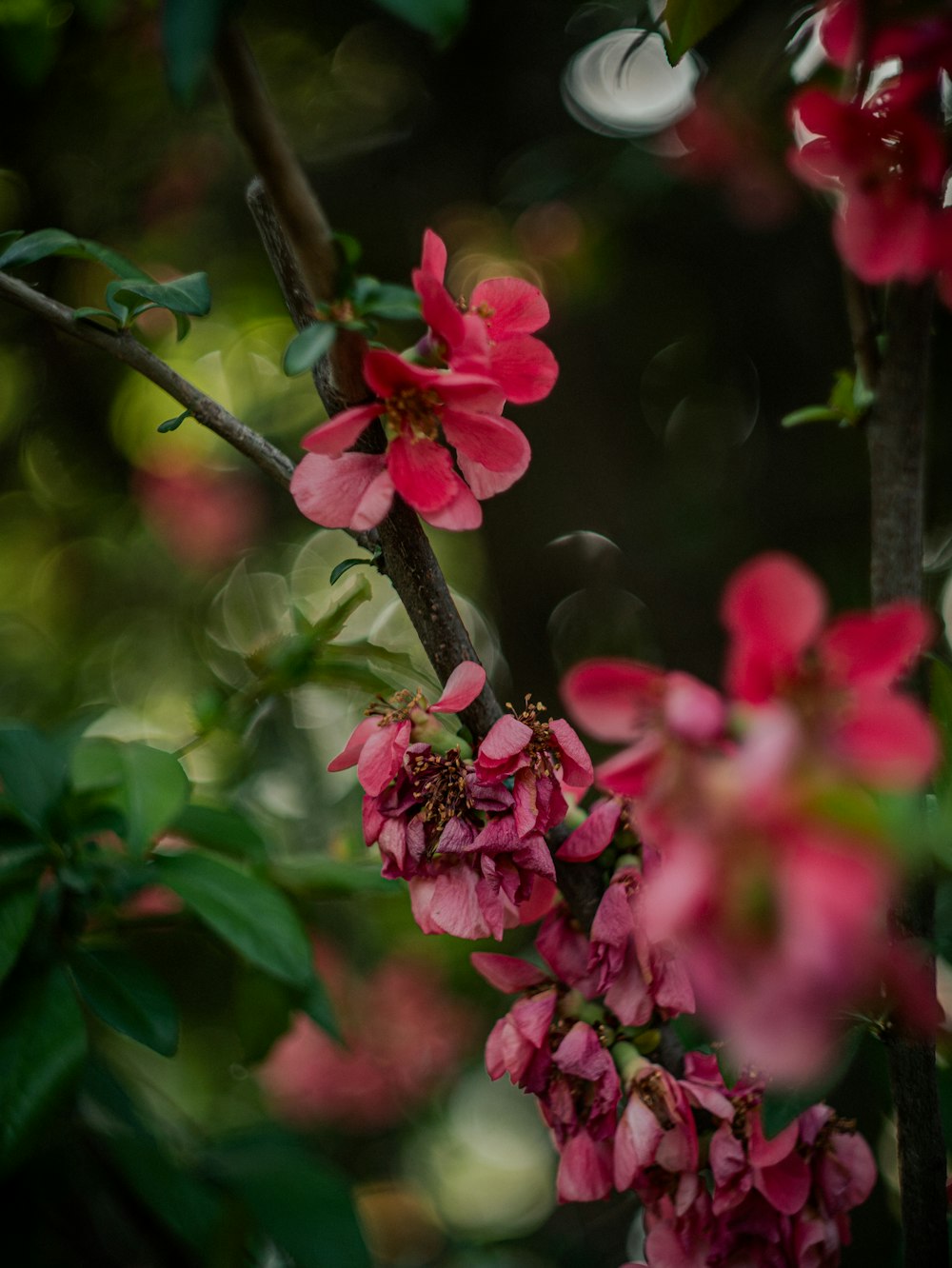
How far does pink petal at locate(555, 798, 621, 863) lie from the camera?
642 millimetres

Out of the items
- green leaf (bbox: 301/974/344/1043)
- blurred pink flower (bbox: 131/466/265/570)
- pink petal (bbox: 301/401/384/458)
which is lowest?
blurred pink flower (bbox: 131/466/265/570)

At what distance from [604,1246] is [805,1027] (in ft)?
5.08

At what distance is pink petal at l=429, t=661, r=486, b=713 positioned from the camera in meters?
0.59

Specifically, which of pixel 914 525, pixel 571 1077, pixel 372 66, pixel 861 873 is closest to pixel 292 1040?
pixel 571 1077

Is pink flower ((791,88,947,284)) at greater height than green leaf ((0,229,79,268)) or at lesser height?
lesser

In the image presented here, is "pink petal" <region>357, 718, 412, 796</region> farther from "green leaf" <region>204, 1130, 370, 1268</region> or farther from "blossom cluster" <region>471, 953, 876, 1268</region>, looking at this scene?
"green leaf" <region>204, 1130, 370, 1268</region>

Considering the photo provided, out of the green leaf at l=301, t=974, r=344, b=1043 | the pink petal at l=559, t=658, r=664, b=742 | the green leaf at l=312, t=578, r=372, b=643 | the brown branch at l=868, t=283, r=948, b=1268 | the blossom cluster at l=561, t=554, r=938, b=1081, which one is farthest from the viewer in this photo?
the green leaf at l=301, t=974, r=344, b=1043

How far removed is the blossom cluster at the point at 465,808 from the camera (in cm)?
59

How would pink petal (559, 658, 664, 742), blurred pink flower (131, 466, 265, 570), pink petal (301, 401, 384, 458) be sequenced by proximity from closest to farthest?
pink petal (559, 658, 664, 742), pink petal (301, 401, 384, 458), blurred pink flower (131, 466, 265, 570)

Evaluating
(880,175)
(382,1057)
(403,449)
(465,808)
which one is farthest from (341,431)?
(382,1057)

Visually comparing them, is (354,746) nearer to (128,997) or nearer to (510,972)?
(510,972)

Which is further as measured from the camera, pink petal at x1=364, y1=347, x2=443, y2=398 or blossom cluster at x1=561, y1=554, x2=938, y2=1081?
pink petal at x1=364, y1=347, x2=443, y2=398

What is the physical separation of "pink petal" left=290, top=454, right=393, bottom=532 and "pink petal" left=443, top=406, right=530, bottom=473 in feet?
0.18

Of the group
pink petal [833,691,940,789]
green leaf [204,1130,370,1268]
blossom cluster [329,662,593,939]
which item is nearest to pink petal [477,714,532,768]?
blossom cluster [329,662,593,939]
